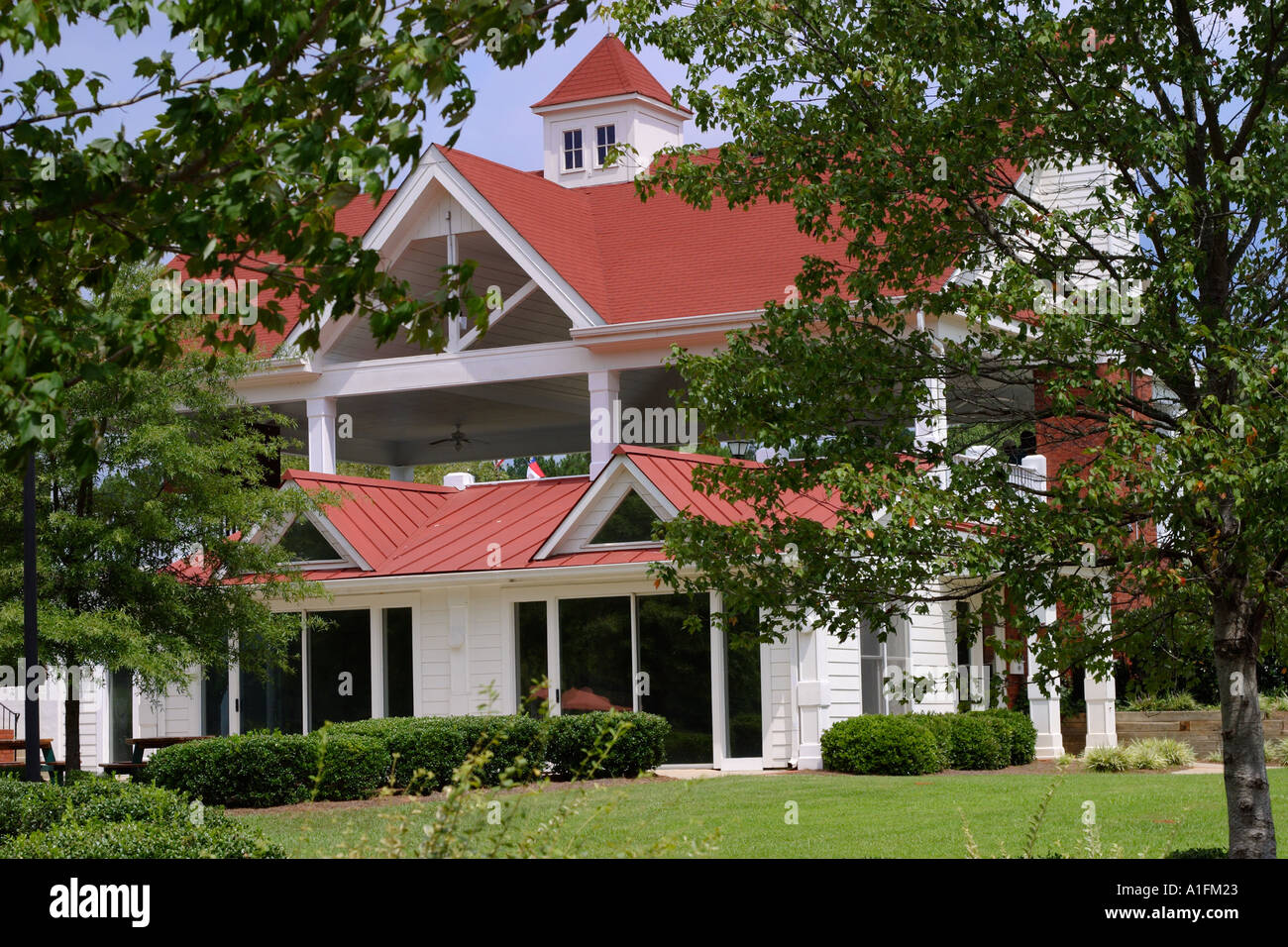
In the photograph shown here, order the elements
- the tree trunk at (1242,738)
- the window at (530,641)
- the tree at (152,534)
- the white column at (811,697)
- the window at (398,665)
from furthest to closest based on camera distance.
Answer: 1. the window at (398,665)
2. the window at (530,641)
3. the white column at (811,697)
4. the tree at (152,534)
5. the tree trunk at (1242,738)

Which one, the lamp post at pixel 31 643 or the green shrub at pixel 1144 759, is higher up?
the lamp post at pixel 31 643

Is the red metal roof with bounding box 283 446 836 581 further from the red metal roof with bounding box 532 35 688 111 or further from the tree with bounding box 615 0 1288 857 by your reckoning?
the red metal roof with bounding box 532 35 688 111

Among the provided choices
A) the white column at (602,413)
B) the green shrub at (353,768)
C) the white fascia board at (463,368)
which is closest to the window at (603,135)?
the white fascia board at (463,368)

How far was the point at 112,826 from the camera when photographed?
29.9 feet

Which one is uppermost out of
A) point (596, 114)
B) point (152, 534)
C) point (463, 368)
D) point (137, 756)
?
point (596, 114)

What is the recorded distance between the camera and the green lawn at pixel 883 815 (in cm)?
1266

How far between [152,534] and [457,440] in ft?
45.4

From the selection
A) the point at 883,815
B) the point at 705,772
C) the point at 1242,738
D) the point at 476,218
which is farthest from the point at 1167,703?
the point at 1242,738

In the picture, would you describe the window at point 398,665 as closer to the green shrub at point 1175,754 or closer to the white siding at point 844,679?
the white siding at point 844,679

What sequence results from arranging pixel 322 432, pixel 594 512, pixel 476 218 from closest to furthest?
1. pixel 594 512
2. pixel 476 218
3. pixel 322 432

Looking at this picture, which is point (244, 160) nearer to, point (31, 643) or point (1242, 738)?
point (1242, 738)

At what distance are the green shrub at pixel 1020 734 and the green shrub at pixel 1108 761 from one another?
170cm

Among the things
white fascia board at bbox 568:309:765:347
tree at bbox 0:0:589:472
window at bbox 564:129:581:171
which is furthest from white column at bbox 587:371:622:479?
window at bbox 564:129:581:171
